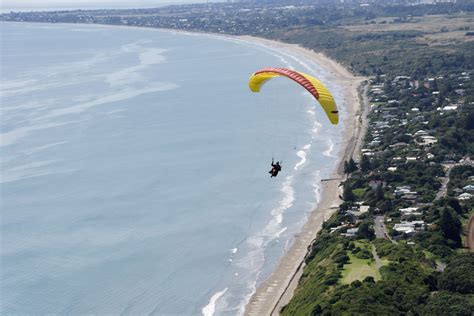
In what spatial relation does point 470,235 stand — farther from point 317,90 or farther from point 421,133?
point 421,133

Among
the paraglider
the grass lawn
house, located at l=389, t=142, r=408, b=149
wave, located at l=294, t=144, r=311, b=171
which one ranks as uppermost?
the paraglider

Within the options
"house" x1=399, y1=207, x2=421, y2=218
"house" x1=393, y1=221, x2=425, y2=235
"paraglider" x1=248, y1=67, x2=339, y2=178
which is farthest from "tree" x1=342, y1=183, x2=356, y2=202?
"paraglider" x1=248, y1=67, x2=339, y2=178

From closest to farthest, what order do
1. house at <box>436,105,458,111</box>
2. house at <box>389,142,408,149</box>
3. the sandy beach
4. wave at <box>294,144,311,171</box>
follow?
the sandy beach, wave at <box>294,144,311,171</box>, house at <box>389,142,408,149</box>, house at <box>436,105,458,111</box>

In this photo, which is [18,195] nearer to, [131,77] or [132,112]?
[132,112]

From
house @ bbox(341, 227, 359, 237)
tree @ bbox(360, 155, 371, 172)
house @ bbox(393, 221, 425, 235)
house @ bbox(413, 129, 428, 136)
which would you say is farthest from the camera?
house @ bbox(413, 129, 428, 136)

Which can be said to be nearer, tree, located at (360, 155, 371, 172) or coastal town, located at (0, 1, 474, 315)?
coastal town, located at (0, 1, 474, 315)

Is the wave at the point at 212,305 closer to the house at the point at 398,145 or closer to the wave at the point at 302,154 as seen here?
the wave at the point at 302,154

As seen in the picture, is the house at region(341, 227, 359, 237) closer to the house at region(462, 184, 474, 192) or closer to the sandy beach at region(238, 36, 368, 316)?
the sandy beach at region(238, 36, 368, 316)

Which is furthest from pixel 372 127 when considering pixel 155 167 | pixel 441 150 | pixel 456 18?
pixel 456 18
